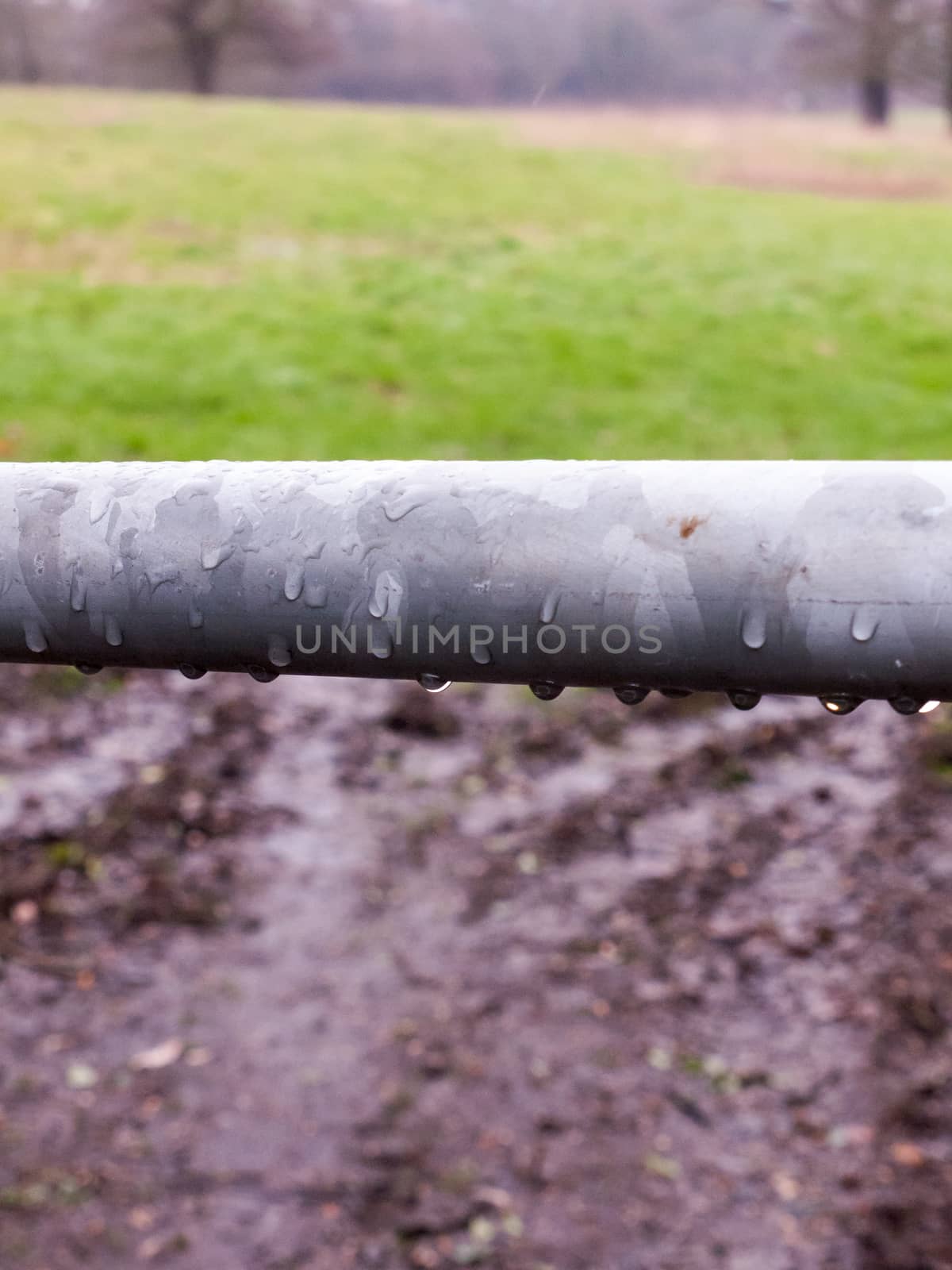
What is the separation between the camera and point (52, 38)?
139ft

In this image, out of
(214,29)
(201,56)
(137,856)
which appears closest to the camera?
(137,856)

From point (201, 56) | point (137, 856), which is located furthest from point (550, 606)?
point (201, 56)

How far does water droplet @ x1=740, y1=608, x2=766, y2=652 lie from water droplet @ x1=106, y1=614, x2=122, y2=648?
11.6 inches

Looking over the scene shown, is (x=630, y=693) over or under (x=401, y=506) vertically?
under

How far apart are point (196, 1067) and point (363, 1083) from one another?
453 mm

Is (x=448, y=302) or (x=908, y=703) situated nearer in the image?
(x=908, y=703)

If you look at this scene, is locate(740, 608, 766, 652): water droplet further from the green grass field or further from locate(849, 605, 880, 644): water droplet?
the green grass field

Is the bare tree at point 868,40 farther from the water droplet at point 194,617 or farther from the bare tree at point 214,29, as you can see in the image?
the water droplet at point 194,617

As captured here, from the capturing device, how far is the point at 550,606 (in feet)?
1.68

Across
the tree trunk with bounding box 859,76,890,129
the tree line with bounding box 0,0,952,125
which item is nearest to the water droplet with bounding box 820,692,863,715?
the tree line with bounding box 0,0,952,125

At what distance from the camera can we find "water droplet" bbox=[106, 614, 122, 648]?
1.87ft

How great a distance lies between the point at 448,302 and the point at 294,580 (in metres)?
10.9

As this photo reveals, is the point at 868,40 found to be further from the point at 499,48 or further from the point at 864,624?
the point at 864,624

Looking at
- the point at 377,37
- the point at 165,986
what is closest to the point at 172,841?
the point at 165,986
